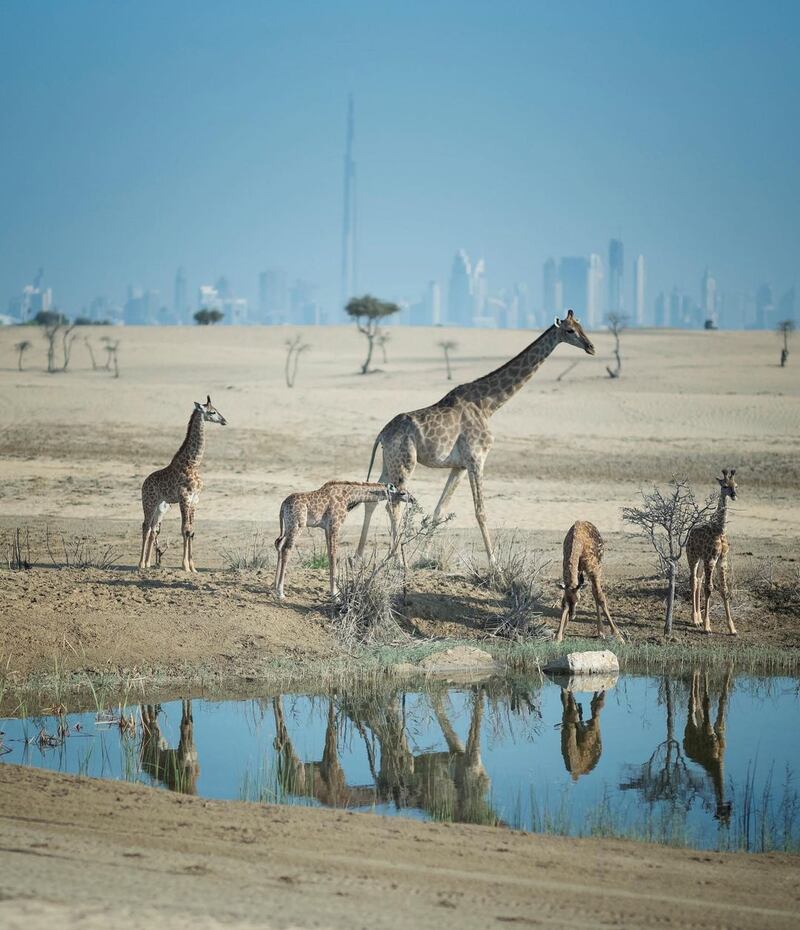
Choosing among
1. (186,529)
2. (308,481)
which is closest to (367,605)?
(186,529)

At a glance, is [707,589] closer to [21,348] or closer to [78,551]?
[78,551]

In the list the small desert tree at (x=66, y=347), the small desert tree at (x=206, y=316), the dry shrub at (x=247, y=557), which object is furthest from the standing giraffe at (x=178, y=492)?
the small desert tree at (x=206, y=316)

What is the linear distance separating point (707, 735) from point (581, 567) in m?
2.73

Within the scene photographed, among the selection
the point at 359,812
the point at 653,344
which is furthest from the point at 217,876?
the point at 653,344

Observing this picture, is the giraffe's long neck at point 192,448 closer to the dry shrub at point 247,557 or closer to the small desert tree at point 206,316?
the dry shrub at point 247,557

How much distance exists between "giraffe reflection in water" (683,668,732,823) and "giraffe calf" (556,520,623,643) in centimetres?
123

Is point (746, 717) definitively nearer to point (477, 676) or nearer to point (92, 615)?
point (477, 676)

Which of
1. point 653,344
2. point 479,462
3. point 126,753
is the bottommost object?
point 126,753

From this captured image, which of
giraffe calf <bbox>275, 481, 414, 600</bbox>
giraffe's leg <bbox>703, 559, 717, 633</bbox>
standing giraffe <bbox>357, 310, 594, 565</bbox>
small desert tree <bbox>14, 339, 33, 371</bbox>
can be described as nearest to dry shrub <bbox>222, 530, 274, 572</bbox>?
standing giraffe <bbox>357, 310, 594, 565</bbox>

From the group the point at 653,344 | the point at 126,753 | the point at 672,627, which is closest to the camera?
the point at 126,753

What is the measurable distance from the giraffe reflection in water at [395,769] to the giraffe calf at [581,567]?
2.06 meters

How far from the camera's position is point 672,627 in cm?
1287

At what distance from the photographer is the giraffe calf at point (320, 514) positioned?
1197 cm

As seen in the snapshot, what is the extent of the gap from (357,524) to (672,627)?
6522mm
